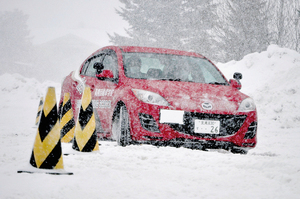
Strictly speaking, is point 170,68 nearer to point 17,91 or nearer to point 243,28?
point 17,91

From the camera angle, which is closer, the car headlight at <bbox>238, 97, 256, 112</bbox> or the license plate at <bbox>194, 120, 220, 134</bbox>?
the license plate at <bbox>194, 120, 220, 134</bbox>

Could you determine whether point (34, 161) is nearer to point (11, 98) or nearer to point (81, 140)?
point (81, 140)

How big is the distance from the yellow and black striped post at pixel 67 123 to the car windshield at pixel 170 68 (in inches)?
47.5

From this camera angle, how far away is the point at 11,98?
16141 mm

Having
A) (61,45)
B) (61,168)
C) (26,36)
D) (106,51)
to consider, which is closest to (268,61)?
(106,51)

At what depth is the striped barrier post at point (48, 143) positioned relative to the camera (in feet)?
12.2

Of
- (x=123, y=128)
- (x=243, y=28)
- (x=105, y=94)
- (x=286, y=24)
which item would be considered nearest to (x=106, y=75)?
(x=105, y=94)

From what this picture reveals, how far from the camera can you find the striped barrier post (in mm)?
3713

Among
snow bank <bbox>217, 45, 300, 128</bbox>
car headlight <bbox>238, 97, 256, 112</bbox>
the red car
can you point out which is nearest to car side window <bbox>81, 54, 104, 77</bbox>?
the red car

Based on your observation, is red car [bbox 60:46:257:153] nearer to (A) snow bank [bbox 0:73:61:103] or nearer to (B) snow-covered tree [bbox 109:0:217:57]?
(A) snow bank [bbox 0:73:61:103]

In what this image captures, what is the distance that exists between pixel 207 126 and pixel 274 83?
720 centimetres

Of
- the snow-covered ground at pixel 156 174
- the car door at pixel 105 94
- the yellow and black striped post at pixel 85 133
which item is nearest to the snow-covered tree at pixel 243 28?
the snow-covered ground at pixel 156 174

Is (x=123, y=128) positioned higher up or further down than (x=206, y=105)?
further down

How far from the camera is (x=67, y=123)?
6.16 m
